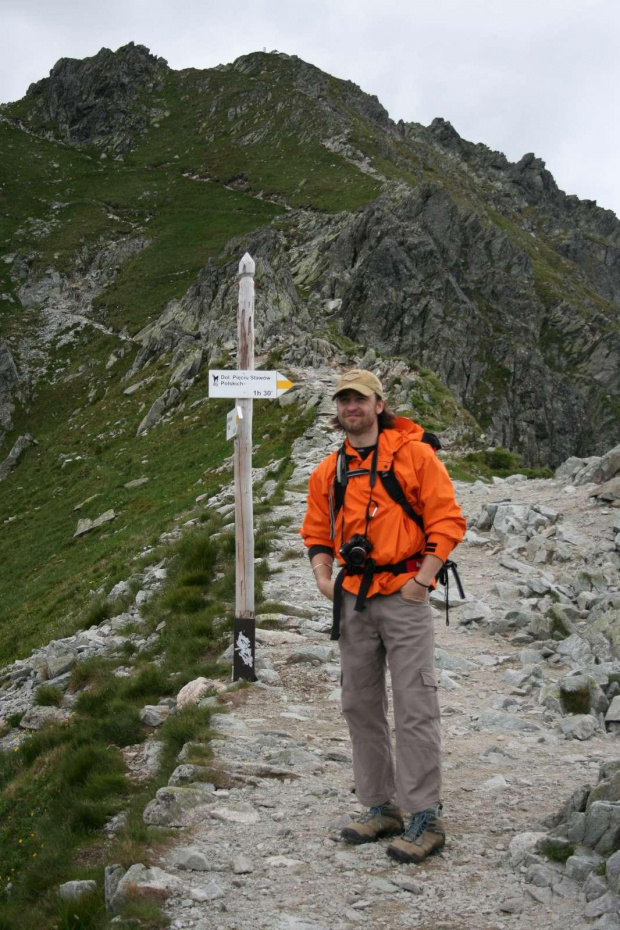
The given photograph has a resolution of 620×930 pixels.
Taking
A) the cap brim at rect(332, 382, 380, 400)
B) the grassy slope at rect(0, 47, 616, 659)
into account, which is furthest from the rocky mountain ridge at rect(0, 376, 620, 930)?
the grassy slope at rect(0, 47, 616, 659)

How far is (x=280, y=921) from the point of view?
14.4ft

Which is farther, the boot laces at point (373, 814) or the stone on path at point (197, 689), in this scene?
the stone on path at point (197, 689)

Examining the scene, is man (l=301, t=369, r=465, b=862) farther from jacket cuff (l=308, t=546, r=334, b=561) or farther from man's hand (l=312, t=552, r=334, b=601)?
jacket cuff (l=308, t=546, r=334, b=561)

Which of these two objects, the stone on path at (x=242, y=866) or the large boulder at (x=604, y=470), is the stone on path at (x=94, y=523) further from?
the stone on path at (x=242, y=866)

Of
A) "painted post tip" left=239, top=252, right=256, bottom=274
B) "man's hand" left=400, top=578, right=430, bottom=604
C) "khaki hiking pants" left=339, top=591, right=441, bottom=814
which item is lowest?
"khaki hiking pants" left=339, top=591, right=441, bottom=814

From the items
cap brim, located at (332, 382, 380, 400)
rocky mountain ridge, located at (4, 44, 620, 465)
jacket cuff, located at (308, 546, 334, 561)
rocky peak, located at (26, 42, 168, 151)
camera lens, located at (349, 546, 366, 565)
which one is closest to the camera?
camera lens, located at (349, 546, 366, 565)

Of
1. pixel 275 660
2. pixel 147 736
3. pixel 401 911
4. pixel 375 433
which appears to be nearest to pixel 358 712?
pixel 401 911

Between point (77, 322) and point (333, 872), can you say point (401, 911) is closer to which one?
point (333, 872)

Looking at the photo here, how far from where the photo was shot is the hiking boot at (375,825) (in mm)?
5340

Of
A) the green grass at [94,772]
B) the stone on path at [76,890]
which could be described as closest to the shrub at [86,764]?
the green grass at [94,772]

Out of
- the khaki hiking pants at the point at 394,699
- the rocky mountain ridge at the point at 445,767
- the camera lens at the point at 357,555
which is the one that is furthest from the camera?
the camera lens at the point at 357,555

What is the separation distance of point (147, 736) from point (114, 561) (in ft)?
41.2

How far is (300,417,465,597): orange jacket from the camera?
5.38m

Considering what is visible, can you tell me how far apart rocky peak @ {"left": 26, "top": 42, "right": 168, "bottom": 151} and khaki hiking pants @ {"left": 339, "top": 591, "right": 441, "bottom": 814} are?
483ft
